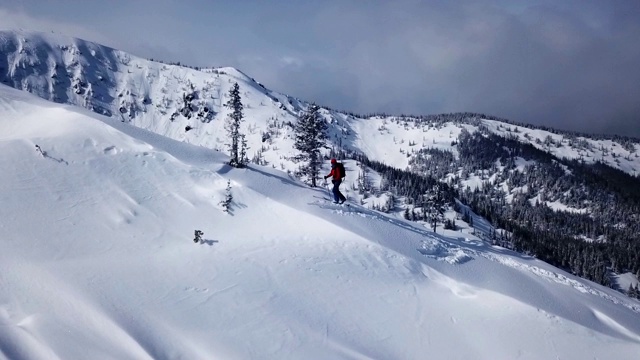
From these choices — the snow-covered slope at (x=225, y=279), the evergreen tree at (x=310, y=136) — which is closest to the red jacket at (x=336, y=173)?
the snow-covered slope at (x=225, y=279)

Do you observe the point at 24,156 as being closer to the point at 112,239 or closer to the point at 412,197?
the point at 112,239

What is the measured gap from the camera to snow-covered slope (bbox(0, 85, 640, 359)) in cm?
880

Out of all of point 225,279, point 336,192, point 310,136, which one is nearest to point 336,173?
point 336,192

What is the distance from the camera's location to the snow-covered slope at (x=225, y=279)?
28.9ft

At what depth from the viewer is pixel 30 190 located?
1360cm

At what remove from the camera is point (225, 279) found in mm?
11359

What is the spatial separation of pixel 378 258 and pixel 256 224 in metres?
5.65

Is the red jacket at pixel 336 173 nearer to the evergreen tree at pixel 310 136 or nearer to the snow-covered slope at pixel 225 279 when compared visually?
the snow-covered slope at pixel 225 279

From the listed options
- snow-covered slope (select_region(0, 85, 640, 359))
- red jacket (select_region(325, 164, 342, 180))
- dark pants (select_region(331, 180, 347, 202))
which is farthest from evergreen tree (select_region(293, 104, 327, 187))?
snow-covered slope (select_region(0, 85, 640, 359))

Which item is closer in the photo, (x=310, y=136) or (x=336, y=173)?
(x=336, y=173)

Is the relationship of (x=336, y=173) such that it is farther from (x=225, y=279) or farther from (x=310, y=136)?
(x=310, y=136)

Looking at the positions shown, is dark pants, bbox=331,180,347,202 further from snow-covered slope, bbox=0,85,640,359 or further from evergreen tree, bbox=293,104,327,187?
evergreen tree, bbox=293,104,327,187

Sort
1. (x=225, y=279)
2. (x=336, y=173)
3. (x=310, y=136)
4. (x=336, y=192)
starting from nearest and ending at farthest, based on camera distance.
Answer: (x=225, y=279)
(x=336, y=173)
(x=336, y=192)
(x=310, y=136)

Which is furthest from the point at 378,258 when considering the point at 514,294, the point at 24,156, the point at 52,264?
the point at 24,156
